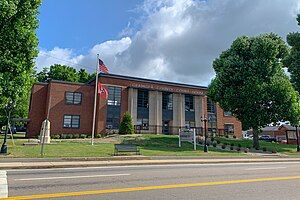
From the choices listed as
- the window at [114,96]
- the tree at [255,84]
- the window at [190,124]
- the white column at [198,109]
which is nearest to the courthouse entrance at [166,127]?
the window at [190,124]

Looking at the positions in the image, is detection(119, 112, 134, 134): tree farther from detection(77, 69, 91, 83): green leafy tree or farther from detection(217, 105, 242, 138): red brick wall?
detection(77, 69, 91, 83): green leafy tree

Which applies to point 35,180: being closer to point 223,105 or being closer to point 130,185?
point 130,185

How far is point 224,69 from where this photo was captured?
36656 mm

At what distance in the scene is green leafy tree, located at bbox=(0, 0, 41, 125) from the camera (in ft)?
61.1

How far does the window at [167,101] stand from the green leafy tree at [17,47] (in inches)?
1146

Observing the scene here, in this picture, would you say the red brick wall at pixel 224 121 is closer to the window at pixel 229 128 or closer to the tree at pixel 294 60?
the window at pixel 229 128

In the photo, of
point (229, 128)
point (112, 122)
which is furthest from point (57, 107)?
point (229, 128)

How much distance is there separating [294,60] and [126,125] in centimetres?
2449

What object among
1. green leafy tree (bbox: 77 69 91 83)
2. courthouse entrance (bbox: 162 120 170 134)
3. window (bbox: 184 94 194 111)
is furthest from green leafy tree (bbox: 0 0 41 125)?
green leafy tree (bbox: 77 69 91 83)

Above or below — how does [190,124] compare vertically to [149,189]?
above

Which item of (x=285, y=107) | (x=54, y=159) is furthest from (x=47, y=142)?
(x=285, y=107)

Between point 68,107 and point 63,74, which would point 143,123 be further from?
point 63,74

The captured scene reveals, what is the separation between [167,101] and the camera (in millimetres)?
47562

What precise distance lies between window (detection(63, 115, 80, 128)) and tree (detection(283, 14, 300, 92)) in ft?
98.2
